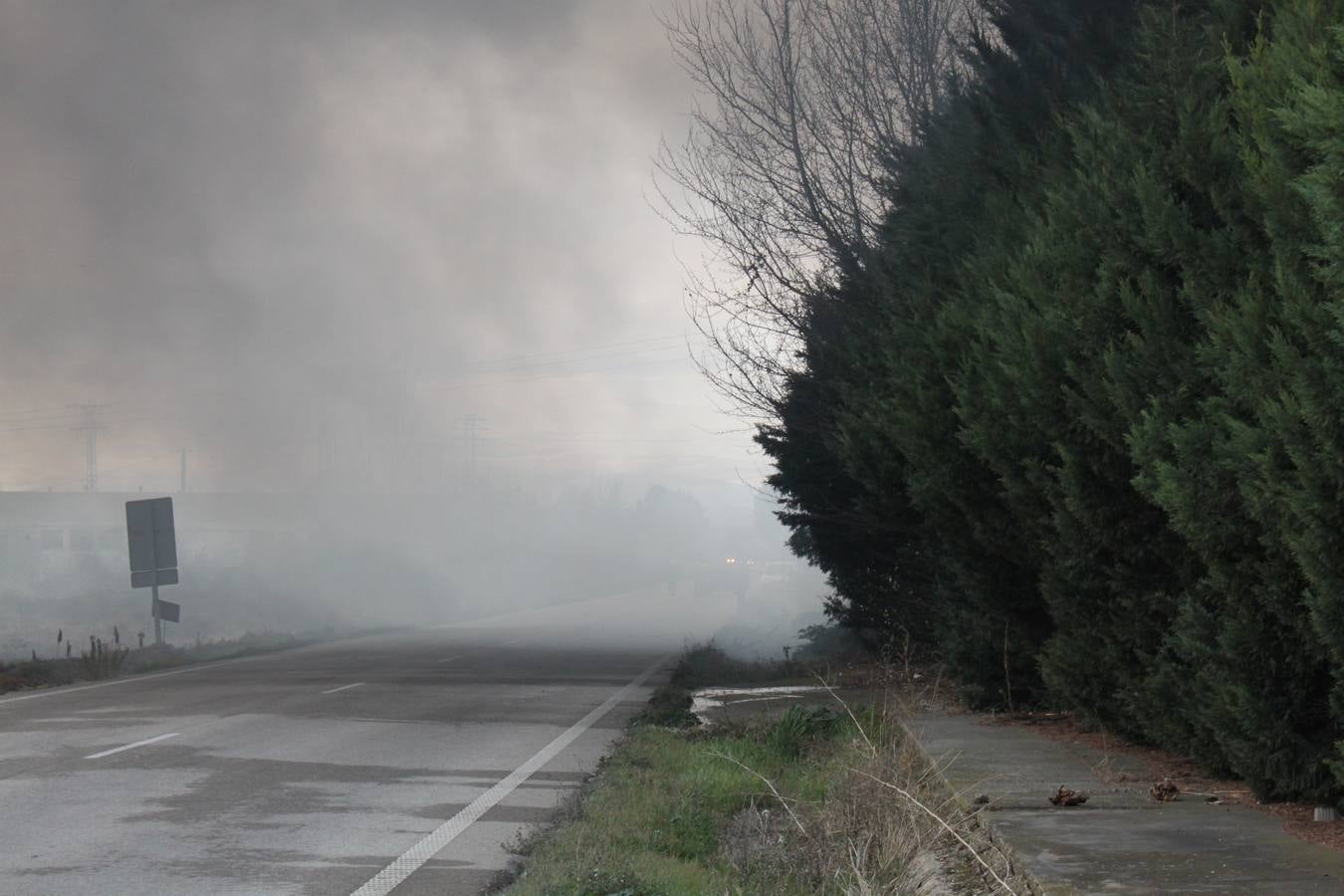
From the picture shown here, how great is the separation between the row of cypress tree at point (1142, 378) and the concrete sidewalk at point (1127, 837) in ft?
1.33

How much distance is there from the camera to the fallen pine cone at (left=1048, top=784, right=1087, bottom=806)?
7.30m

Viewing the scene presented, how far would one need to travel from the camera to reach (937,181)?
45.1 feet

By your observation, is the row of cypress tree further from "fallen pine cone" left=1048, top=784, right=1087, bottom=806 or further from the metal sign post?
the metal sign post

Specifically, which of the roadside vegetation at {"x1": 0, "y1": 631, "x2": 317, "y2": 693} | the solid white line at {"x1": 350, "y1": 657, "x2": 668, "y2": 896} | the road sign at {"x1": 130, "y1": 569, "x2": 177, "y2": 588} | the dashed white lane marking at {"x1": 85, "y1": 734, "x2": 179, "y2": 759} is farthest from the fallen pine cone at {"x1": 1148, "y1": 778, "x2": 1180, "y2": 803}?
the road sign at {"x1": 130, "y1": 569, "x2": 177, "y2": 588}

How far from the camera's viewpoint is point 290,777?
11219 mm

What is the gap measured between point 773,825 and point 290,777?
4108 millimetres

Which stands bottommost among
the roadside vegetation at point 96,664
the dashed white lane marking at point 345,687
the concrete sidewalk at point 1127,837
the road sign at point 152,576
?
the concrete sidewalk at point 1127,837

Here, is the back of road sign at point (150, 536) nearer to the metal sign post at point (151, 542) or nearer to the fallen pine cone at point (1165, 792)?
the metal sign post at point (151, 542)

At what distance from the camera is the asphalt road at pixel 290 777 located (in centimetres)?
773

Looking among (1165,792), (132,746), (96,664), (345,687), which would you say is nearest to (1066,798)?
(1165,792)

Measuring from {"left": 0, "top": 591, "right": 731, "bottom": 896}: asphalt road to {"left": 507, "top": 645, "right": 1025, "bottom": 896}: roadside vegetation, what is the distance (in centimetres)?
54

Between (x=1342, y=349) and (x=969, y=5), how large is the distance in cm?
1603

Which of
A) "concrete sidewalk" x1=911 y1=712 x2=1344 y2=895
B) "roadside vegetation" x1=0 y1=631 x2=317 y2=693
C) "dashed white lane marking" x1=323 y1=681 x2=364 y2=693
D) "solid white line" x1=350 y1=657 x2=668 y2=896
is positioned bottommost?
"concrete sidewalk" x1=911 y1=712 x2=1344 y2=895

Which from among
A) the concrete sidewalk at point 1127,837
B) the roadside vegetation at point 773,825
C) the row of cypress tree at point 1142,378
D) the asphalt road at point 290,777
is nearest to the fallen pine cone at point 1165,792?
the concrete sidewalk at point 1127,837
